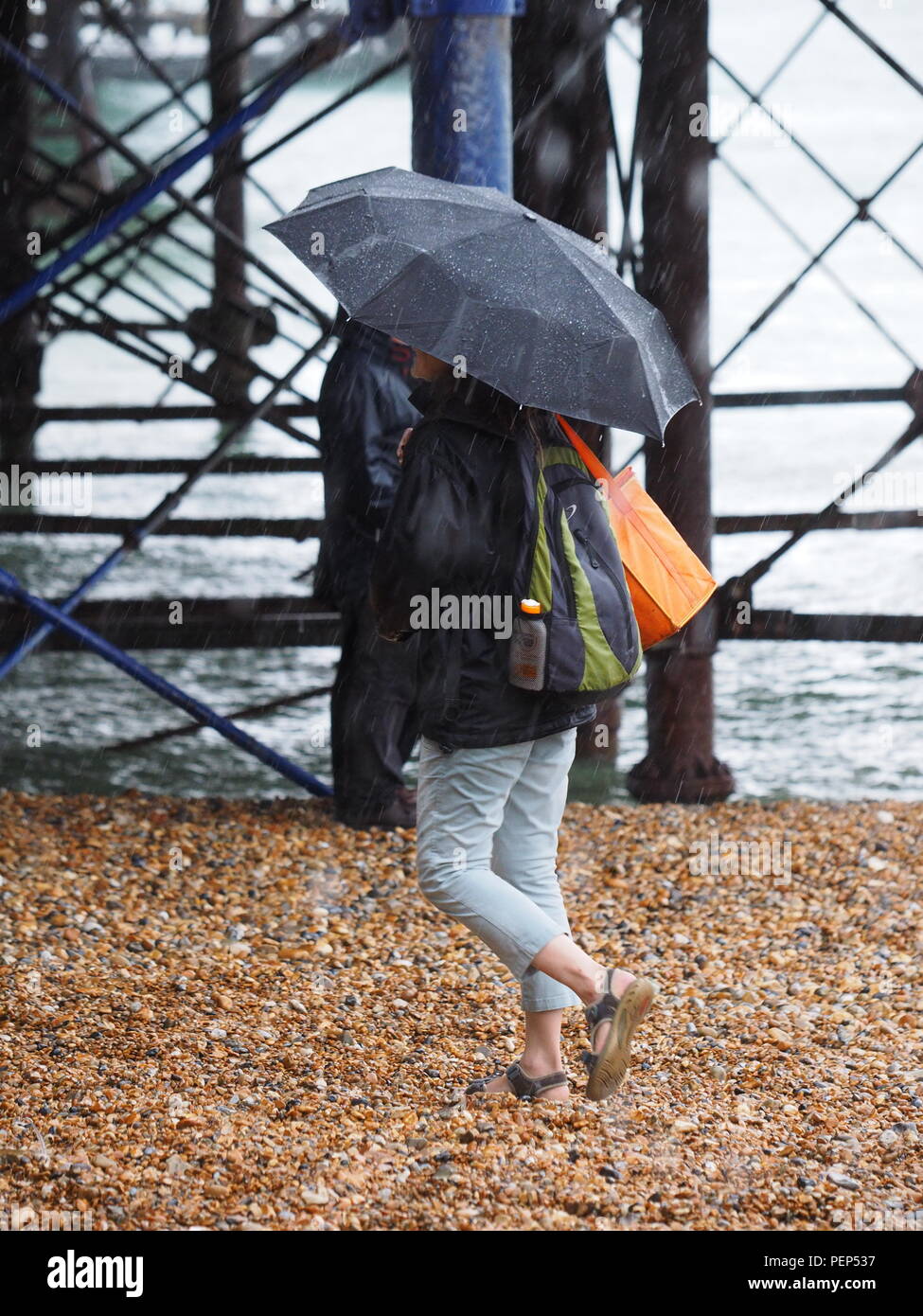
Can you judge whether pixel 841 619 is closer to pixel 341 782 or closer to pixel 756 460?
pixel 341 782

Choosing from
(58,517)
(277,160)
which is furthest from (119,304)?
(58,517)

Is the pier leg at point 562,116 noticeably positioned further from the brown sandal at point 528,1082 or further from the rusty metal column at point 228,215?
the brown sandal at point 528,1082

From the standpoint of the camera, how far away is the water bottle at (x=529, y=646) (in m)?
3.27

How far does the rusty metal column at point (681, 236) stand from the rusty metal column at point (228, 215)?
1.71 meters

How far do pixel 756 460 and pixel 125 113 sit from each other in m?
36.4

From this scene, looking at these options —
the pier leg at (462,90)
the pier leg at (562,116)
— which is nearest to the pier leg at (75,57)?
the pier leg at (562,116)

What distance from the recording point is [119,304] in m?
36.4

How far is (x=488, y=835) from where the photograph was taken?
350cm

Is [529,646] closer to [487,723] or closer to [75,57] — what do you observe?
[487,723]

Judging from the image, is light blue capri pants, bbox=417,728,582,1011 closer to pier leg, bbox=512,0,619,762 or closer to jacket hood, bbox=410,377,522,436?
jacket hood, bbox=410,377,522,436

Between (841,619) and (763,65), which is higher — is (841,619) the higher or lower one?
the lower one

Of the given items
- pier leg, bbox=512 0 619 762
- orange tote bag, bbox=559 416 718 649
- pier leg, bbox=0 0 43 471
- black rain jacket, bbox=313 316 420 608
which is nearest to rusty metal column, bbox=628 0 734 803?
pier leg, bbox=512 0 619 762

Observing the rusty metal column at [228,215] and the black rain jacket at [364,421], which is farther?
the rusty metal column at [228,215]

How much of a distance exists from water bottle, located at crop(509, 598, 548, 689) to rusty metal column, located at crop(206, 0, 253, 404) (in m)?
4.10
